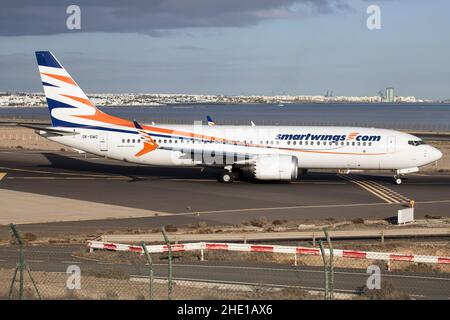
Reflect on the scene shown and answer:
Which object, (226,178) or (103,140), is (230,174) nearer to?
(226,178)

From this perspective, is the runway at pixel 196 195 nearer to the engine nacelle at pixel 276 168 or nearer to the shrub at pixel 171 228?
the engine nacelle at pixel 276 168

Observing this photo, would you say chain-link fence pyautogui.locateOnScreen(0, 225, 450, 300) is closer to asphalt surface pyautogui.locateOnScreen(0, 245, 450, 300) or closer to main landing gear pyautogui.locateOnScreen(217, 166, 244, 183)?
asphalt surface pyautogui.locateOnScreen(0, 245, 450, 300)

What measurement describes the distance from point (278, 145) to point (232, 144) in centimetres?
333

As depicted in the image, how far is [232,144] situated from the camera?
5338cm

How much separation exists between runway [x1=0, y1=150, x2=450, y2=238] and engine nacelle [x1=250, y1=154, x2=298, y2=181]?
2.53ft

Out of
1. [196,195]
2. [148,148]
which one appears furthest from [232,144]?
[196,195]

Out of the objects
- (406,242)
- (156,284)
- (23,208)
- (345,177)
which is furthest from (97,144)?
(156,284)

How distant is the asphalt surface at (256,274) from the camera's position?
906 inches

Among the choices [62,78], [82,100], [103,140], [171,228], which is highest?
[62,78]

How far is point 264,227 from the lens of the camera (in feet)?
120

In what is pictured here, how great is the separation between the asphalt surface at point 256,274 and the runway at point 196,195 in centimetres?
770

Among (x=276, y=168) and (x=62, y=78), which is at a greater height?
(x=62, y=78)

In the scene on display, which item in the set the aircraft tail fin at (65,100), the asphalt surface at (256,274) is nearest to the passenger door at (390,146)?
the aircraft tail fin at (65,100)

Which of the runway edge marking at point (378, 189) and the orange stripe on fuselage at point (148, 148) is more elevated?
the orange stripe on fuselage at point (148, 148)
